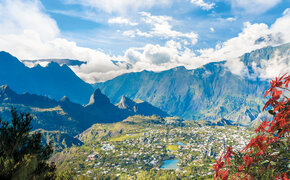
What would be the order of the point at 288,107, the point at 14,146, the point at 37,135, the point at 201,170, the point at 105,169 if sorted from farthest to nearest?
the point at 105,169 → the point at 201,170 → the point at 37,135 → the point at 14,146 → the point at 288,107

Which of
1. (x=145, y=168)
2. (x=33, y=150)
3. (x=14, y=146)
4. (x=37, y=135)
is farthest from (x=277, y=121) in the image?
(x=145, y=168)

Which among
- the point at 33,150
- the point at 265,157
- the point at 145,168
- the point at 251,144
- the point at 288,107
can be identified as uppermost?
the point at 288,107

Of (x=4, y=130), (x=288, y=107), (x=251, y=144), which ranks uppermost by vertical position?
(x=288, y=107)

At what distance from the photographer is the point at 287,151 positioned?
8.68 feet

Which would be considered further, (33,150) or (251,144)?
(33,150)

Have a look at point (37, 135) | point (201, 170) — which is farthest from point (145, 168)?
point (37, 135)

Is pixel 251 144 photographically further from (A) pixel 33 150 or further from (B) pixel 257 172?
(A) pixel 33 150

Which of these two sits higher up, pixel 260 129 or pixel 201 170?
pixel 260 129

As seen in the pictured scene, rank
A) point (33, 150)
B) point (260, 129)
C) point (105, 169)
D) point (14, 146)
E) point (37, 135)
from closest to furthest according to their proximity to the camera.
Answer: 1. point (260, 129)
2. point (14, 146)
3. point (33, 150)
4. point (37, 135)
5. point (105, 169)

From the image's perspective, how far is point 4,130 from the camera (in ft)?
53.8

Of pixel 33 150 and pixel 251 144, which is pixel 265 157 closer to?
pixel 251 144

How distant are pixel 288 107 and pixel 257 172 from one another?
1168 mm

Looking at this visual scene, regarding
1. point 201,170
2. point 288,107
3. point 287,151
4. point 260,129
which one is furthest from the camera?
point 201,170

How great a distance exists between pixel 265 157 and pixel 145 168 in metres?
215
